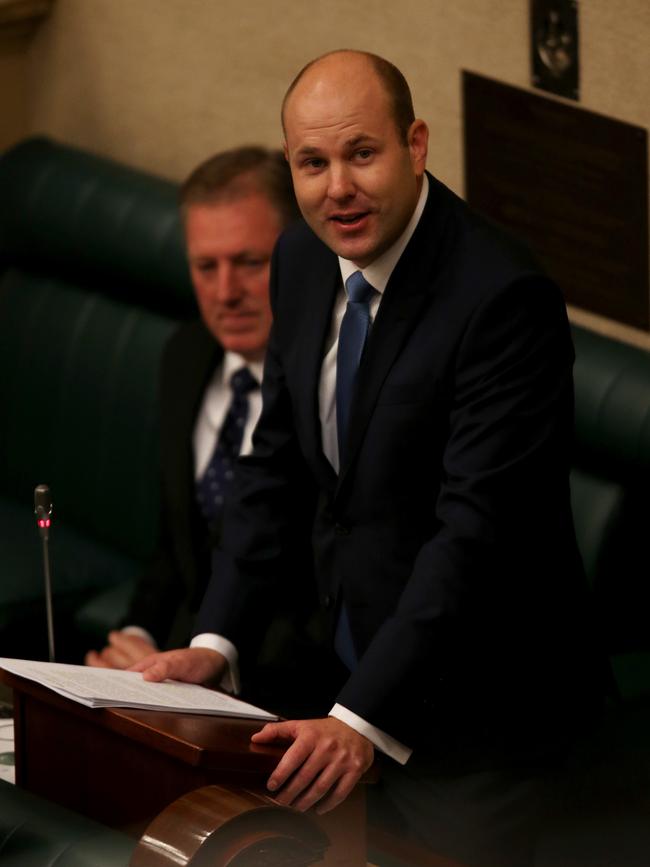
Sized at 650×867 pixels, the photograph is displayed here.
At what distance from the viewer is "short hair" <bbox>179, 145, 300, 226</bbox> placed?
3.55 meters

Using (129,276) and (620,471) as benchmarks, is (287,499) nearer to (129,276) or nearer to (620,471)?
(620,471)

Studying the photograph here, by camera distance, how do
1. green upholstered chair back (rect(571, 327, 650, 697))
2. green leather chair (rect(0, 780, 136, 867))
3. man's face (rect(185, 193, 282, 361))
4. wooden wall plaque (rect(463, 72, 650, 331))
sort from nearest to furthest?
green leather chair (rect(0, 780, 136, 867)) < green upholstered chair back (rect(571, 327, 650, 697)) < wooden wall plaque (rect(463, 72, 650, 331)) < man's face (rect(185, 193, 282, 361))

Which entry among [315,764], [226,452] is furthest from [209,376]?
[315,764]

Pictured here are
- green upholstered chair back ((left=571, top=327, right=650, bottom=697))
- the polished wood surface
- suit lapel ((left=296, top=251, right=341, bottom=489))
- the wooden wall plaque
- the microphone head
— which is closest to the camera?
the polished wood surface

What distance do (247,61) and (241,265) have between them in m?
1.04

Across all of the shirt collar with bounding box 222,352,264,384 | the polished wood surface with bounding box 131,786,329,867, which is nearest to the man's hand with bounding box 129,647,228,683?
the polished wood surface with bounding box 131,786,329,867

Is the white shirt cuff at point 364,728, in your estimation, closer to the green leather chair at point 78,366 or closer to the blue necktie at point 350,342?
the blue necktie at point 350,342

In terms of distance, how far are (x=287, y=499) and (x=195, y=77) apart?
Answer: 2180 millimetres

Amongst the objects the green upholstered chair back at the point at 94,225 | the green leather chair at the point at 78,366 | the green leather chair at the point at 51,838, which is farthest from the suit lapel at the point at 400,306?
the green upholstered chair back at the point at 94,225

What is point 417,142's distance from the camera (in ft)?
7.66

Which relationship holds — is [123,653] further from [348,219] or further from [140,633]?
[348,219]

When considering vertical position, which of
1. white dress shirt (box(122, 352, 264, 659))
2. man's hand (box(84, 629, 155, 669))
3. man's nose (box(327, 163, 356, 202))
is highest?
man's nose (box(327, 163, 356, 202))

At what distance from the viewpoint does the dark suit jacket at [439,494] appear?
229 cm

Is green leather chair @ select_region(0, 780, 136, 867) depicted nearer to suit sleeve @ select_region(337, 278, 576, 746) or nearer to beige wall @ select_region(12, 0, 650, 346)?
suit sleeve @ select_region(337, 278, 576, 746)
